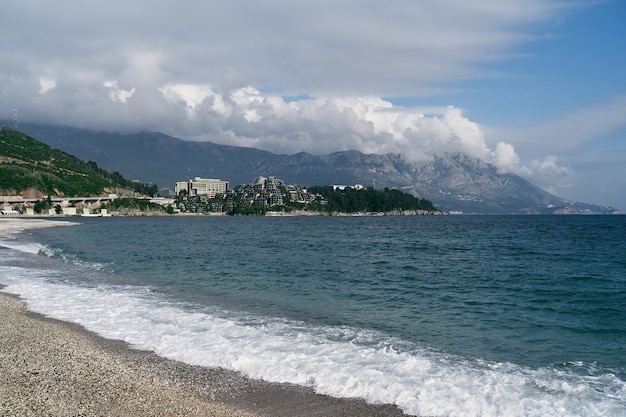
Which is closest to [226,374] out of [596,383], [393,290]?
[596,383]

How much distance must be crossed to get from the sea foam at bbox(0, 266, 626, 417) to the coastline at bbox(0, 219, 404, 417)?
2.33ft

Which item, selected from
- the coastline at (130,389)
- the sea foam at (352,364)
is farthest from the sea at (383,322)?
the coastline at (130,389)

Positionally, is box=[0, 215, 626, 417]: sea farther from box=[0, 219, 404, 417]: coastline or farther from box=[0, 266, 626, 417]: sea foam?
box=[0, 219, 404, 417]: coastline

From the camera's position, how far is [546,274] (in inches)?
1475

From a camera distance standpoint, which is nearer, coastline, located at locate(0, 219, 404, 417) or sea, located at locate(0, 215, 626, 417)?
coastline, located at locate(0, 219, 404, 417)

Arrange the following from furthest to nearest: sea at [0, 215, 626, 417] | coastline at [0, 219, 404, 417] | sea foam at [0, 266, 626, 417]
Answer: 1. sea at [0, 215, 626, 417]
2. sea foam at [0, 266, 626, 417]
3. coastline at [0, 219, 404, 417]

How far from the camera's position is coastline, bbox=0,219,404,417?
10922mm

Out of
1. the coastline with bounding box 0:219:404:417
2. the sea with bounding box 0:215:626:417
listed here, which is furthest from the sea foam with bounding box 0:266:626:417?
the coastline with bounding box 0:219:404:417

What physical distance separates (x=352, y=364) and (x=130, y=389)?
652 cm

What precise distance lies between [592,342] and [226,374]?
14.5 metres

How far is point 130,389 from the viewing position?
12.1m

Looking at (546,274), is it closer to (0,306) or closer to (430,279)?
(430,279)

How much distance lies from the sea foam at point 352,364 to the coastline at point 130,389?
2.33ft

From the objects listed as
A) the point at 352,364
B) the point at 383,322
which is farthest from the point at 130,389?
the point at 383,322
